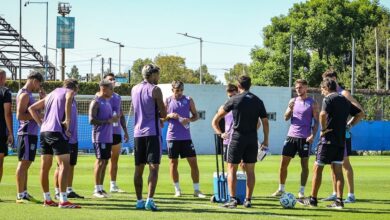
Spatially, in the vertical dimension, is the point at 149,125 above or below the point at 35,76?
below

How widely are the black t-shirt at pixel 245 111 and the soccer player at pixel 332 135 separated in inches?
46.2

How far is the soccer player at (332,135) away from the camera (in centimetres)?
1449

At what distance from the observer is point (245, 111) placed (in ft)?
46.6

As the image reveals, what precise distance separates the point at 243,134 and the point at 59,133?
3.15 metres

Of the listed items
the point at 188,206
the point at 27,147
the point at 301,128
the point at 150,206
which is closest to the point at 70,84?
the point at 27,147

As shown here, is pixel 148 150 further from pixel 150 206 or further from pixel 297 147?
pixel 297 147

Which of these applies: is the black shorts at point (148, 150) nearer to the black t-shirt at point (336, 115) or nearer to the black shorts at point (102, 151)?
the black shorts at point (102, 151)

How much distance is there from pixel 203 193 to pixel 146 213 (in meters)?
4.70

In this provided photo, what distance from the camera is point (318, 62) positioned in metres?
75.7

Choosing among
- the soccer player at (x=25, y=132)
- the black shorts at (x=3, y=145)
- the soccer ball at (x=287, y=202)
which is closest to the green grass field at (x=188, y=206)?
the soccer ball at (x=287, y=202)

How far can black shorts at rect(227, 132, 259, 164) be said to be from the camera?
1423cm

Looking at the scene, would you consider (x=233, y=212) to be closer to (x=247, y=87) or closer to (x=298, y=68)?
(x=247, y=87)

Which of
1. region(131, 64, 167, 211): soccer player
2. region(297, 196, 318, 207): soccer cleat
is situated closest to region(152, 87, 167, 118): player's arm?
region(131, 64, 167, 211): soccer player

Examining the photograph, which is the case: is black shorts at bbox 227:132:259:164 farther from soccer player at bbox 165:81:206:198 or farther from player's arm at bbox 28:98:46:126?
player's arm at bbox 28:98:46:126
